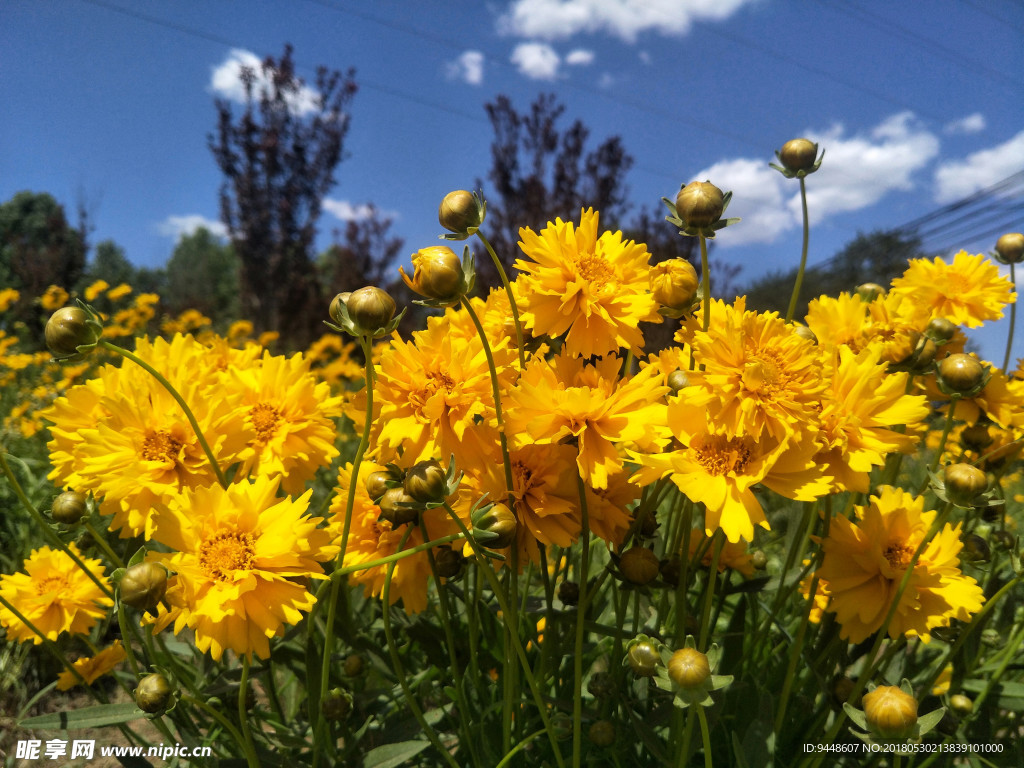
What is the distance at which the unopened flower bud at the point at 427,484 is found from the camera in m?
0.74

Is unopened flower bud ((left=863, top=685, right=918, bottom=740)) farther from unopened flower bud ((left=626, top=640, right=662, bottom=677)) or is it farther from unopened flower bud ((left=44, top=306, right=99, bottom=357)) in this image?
unopened flower bud ((left=44, top=306, right=99, bottom=357))

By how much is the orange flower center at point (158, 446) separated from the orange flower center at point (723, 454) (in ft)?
2.71

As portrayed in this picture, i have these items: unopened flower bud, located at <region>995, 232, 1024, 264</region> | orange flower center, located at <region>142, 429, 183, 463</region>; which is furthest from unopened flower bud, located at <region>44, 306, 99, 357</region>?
unopened flower bud, located at <region>995, 232, 1024, 264</region>

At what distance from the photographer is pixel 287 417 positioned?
45.6 inches

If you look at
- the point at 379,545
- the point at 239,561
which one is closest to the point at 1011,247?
the point at 379,545

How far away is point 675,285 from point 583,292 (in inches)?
5.9

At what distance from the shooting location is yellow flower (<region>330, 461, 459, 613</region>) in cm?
100

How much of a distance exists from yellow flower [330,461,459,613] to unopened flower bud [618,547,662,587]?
0.92 ft

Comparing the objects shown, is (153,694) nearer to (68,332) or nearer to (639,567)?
(68,332)

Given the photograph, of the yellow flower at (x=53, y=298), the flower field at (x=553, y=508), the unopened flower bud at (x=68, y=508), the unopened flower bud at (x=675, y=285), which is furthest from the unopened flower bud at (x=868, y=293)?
the yellow flower at (x=53, y=298)

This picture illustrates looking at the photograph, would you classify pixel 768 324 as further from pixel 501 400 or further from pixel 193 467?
pixel 193 467

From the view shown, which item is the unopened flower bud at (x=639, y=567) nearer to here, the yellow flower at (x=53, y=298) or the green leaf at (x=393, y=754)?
the green leaf at (x=393, y=754)

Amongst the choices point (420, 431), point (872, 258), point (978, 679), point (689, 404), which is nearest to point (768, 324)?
point (689, 404)

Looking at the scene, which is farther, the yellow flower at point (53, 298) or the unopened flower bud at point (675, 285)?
the yellow flower at point (53, 298)
